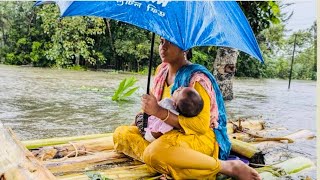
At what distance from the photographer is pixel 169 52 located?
1.82 m

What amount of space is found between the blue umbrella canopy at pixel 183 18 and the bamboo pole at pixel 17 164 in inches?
25.5

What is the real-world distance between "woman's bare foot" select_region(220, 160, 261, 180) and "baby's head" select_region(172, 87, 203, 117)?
1.15 ft

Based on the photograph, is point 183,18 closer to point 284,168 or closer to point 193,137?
point 193,137

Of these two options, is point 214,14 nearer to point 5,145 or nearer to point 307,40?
point 5,145

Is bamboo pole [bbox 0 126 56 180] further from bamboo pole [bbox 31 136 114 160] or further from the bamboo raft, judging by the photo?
bamboo pole [bbox 31 136 114 160]

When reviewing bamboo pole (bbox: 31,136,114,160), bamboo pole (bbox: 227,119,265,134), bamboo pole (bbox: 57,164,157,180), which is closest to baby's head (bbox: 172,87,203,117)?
bamboo pole (bbox: 57,164,157,180)

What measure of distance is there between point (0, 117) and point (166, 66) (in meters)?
2.94

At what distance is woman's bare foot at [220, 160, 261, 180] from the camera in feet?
6.03

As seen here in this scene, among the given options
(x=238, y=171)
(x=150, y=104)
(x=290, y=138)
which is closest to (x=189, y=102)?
(x=150, y=104)

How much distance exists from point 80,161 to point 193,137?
0.67 m

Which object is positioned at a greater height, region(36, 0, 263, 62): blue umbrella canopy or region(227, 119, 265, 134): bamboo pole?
region(36, 0, 263, 62): blue umbrella canopy

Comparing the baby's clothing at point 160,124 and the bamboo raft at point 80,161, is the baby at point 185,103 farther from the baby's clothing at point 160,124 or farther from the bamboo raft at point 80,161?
the bamboo raft at point 80,161

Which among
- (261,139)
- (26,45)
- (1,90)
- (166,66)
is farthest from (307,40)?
(166,66)

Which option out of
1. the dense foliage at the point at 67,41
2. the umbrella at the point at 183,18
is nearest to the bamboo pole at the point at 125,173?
the umbrella at the point at 183,18
